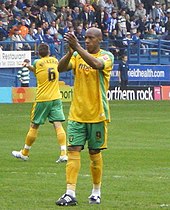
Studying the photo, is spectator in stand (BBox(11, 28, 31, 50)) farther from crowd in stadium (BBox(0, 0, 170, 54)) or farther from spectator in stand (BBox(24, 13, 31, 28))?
spectator in stand (BBox(24, 13, 31, 28))

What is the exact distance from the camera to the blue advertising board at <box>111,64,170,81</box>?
134ft

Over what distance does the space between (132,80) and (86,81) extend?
29687 mm

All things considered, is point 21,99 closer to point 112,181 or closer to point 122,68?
point 122,68

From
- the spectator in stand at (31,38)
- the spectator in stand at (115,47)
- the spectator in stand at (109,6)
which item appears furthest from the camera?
the spectator in stand at (109,6)

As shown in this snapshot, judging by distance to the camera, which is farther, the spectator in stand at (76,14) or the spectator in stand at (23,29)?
the spectator in stand at (76,14)

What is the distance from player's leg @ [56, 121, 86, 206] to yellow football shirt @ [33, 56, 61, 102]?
19.2 ft

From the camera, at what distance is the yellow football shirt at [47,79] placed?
56.1 feet

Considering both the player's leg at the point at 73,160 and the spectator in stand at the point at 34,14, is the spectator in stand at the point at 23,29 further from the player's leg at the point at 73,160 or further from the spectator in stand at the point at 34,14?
the player's leg at the point at 73,160

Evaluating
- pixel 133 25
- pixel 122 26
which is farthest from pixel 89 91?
pixel 133 25

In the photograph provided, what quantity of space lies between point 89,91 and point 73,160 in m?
0.91

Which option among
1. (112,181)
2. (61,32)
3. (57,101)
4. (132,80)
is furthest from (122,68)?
(112,181)

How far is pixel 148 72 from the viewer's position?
4138cm

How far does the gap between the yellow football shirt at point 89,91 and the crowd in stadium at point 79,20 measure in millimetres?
26941

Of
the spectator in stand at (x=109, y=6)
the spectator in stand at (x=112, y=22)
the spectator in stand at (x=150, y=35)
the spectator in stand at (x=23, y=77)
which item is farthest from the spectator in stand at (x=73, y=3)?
the spectator in stand at (x=23, y=77)
